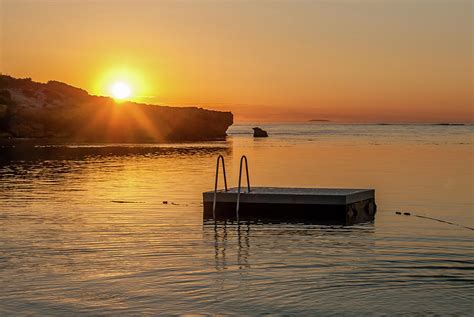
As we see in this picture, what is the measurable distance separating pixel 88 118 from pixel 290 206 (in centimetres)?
11897

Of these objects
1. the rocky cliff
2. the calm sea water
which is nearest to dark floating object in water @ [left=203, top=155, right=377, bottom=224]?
the calm sea water

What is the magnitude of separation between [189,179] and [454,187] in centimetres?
1579

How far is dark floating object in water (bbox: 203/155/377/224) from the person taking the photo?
102 ft

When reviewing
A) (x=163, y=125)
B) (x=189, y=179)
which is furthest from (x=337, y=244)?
(x=163, y=125)

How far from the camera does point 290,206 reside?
3158 centimetres

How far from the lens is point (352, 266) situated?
20.5 meters

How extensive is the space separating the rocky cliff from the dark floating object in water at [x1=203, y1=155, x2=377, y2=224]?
4183 inches

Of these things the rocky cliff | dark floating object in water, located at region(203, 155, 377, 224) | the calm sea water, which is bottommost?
the calm sea water

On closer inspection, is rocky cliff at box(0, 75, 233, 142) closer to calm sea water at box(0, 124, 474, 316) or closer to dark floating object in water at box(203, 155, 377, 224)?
calm sea water at box(0, 124, 474, 316)

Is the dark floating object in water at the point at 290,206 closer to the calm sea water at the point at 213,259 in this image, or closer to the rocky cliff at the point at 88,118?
the calm sea water at the point at 213,259

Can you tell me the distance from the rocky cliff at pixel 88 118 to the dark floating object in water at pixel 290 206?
106 metres

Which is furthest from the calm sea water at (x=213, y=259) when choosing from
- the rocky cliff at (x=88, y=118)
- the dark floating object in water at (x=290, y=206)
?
the rocky cliff at (x=88, y=118)

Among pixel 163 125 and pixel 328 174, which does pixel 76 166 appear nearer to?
pixel 328 174

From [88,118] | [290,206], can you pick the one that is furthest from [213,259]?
[88,118]
